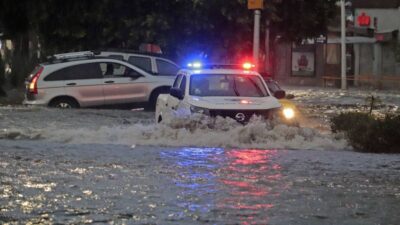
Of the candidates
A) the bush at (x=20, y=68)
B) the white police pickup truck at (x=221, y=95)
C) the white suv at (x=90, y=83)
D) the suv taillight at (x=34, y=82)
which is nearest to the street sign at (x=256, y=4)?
the white police pickup truck at (x=221, y=95)

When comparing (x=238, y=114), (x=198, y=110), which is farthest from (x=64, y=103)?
(x=238, y=114)

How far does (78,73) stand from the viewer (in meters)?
17.4

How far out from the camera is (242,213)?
655 cm

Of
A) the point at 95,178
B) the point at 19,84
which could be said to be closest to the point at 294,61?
the point at 19,84

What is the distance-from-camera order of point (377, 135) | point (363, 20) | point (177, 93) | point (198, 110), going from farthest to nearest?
point (363, 20)
point (177, 93)
point (198, 110)
point (377, 135)

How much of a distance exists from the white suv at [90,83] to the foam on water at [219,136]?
5.29 meters

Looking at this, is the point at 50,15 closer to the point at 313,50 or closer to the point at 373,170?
the point at 373,170

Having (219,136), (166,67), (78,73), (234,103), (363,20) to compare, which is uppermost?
(363,20)

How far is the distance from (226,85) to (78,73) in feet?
19.9

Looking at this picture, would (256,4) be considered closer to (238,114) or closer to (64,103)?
(238,114)

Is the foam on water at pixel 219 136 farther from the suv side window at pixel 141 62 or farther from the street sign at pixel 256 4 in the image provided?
the suv side window at pixel 141 62

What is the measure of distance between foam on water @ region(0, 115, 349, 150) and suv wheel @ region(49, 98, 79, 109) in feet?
17.2

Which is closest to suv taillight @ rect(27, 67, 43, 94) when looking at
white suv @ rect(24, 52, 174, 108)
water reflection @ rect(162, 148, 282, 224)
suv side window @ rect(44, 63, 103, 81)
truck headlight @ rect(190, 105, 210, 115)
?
white suv @ rect(24, 52, 174, 108)

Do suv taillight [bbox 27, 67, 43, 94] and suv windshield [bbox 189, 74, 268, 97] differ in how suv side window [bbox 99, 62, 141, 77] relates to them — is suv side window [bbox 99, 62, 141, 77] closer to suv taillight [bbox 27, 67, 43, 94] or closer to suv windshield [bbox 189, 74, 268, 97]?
suv taillight [bbox 27, 67, 43, 94]
